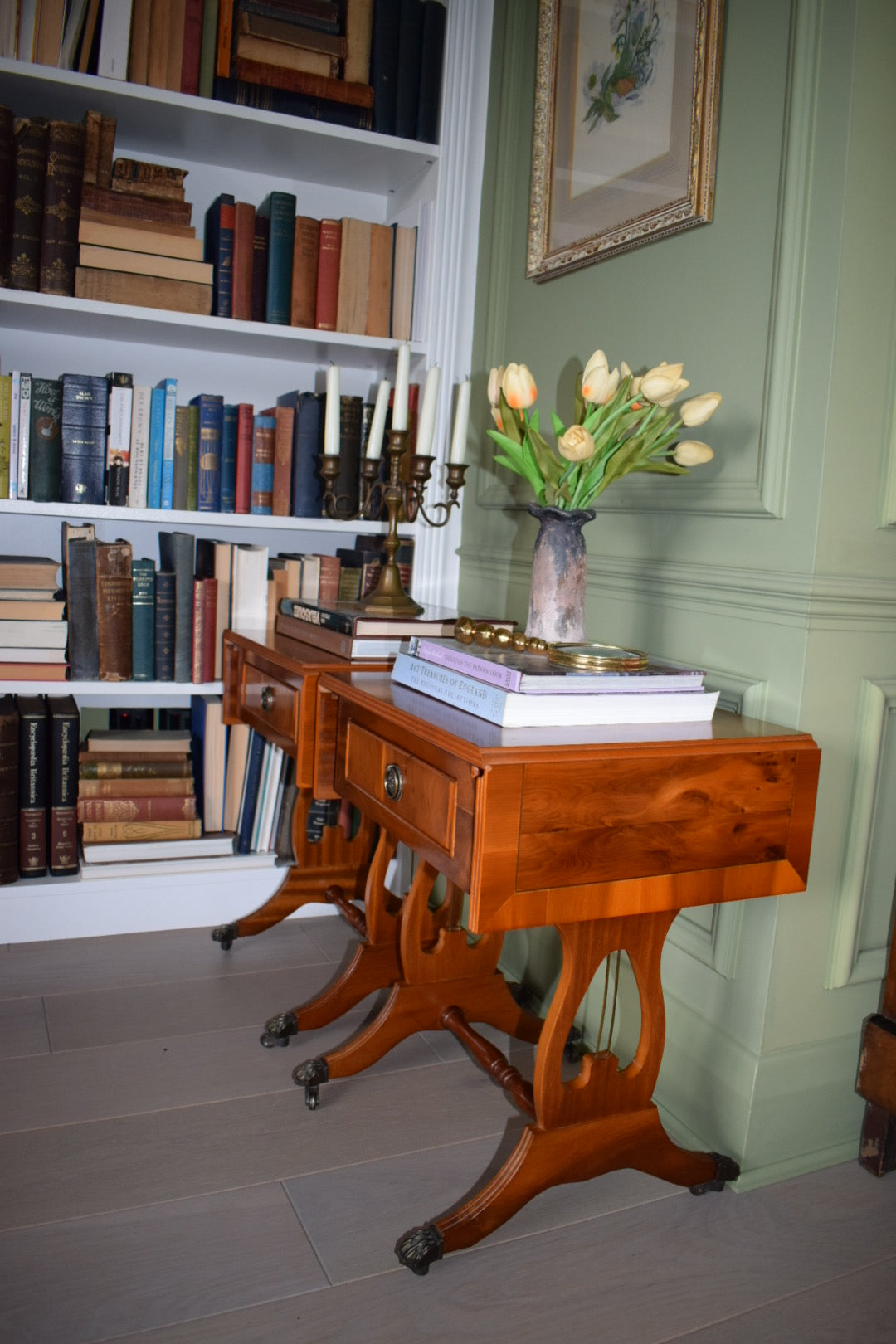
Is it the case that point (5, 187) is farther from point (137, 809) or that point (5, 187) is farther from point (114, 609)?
point (137, 809)

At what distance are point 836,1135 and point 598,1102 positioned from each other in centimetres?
43

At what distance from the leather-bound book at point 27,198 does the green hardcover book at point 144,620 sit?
0.56 metres

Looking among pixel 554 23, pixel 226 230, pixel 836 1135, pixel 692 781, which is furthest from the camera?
pixel 226 230

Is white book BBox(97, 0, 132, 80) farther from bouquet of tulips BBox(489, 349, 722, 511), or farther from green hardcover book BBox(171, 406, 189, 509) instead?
bouquet of tulips BBox(489, 349, 722, 511)

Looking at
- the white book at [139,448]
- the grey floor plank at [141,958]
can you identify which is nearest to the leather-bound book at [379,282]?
the white book at [139,448]

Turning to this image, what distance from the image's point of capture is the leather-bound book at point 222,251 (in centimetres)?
204

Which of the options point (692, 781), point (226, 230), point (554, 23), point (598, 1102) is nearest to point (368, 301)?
point (226, 230)

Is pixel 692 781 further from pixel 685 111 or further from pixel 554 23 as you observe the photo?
pixel 554 23

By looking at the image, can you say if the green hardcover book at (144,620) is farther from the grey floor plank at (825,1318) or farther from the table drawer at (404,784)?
the grey floor plank at (825,1318)

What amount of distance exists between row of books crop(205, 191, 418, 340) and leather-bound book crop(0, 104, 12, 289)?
375 millimetres

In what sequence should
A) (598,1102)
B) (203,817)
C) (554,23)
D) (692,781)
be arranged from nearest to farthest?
1. (692,781)
2. (598,1102)
3. (554,23)
4. (203,817)

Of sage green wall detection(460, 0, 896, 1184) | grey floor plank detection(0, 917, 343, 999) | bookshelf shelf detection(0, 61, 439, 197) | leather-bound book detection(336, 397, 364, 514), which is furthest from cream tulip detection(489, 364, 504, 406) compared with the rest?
grey floor plank detection(0, 917, 343, 999)

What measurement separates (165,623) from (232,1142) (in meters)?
1.04

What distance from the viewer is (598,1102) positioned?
4.18 feet
